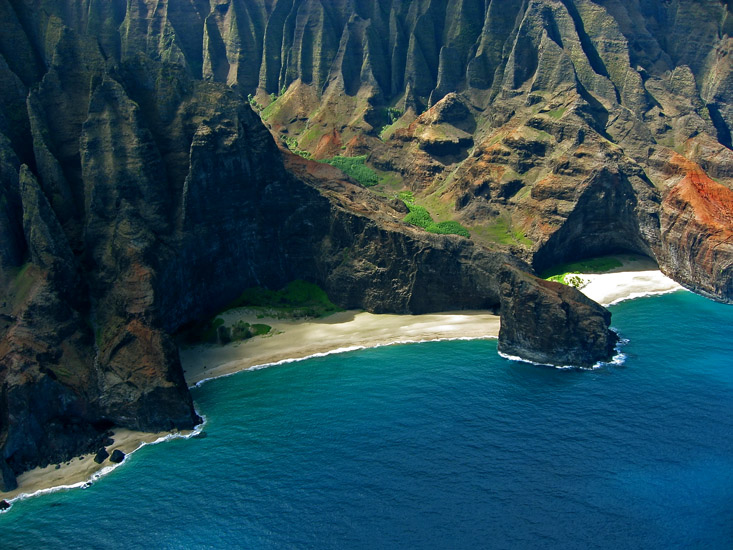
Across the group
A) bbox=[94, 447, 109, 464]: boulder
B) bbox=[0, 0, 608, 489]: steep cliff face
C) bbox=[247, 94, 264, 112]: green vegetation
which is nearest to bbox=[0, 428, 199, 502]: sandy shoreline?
bbox=[94, 447, 109, 464]: boulder

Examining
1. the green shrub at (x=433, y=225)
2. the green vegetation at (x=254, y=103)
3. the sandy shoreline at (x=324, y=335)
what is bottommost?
the sandy shoreline at (x=324, y=335)

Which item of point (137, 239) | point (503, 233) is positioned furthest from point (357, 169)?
point (137, 239)

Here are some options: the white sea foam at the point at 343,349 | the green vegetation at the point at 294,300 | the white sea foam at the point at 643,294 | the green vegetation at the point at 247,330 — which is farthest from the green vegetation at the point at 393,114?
the white sea foam at the point at 343,349

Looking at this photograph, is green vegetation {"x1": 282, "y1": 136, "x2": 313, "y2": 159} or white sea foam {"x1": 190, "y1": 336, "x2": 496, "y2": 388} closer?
white sea foam {"x1": 190, "y1": 336, "x2": 496, "y2": 388}

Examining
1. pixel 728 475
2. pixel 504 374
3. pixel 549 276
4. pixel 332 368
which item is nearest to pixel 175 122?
pixel 332 368

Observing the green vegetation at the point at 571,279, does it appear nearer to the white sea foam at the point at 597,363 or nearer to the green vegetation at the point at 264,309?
the white sea foam at the point at 597,363

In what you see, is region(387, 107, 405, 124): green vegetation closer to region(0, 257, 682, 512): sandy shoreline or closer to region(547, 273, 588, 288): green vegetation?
region(547, 273, 588, 288): green vegetation
